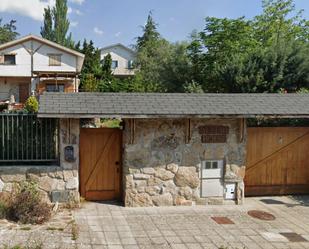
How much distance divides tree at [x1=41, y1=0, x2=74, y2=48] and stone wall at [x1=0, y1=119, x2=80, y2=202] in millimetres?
48725

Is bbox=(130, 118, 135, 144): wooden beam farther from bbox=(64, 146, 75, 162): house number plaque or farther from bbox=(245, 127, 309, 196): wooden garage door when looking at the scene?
bbox=(245, 127, 309, 196): wooden garage door

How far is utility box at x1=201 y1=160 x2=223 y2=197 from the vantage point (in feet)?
31.5

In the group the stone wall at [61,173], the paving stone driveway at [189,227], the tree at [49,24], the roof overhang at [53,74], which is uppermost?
the tree at [49,24]

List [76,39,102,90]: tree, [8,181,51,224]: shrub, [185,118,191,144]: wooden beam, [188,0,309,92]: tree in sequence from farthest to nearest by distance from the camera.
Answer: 1. [76,39,102,90]: tree
2. [188,0,309,92]: tree
3. [185,118,191,144]: wooden beam
4. [8,181,51,224]: shrub

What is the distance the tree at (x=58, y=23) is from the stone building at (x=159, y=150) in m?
48.4

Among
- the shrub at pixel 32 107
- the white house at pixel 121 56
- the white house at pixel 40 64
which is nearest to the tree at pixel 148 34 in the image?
the white house at pixel 121 56

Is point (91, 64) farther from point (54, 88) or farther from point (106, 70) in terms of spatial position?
point (54, 88)

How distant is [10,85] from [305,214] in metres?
34.4

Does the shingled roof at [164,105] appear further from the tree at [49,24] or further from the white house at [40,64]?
the tree at [49,24]

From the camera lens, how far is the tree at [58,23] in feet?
181

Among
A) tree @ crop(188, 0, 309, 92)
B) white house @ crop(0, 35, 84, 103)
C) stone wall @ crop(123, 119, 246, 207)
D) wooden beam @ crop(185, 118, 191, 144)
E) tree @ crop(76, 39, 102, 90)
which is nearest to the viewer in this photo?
stone wall @ crop(123, 119, 246, 207)

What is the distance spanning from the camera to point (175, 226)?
25.9ft

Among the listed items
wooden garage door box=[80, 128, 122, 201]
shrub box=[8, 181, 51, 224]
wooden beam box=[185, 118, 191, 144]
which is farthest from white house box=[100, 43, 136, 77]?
shrub box=[8, 181, 51, 224]

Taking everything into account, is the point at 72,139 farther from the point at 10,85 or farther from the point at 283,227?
the point at 10,85
